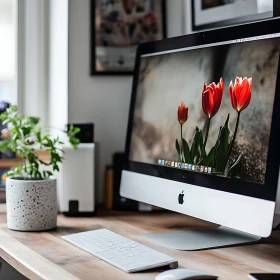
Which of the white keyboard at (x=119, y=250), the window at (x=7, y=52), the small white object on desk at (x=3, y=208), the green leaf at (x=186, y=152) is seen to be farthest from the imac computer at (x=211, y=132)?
the window at (x=7, y=52)

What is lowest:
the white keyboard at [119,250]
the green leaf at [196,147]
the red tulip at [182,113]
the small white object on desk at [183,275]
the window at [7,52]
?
the white keyboard at [119,250]

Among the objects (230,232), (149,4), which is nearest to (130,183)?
(230,232)

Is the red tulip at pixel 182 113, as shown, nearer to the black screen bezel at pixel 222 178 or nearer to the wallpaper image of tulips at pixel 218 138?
the wallpaper image of tulips at pixel 218 138

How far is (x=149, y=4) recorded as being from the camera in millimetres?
2176

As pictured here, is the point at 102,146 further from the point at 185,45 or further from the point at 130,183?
the point at 185,45

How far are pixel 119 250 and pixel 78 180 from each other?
59cm

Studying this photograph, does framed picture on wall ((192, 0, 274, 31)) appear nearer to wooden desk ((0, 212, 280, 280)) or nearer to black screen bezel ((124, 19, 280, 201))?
black screen bezel ((124, 19, 280, 201))

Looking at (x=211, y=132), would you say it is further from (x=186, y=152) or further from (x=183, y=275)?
(x=183, y=275)

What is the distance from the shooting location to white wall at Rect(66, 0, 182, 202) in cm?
211

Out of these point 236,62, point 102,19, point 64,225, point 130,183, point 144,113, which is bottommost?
point 64,225

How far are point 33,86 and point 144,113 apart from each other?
0.56 m

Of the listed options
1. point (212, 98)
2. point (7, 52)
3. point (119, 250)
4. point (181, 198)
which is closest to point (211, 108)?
point (212, 98)

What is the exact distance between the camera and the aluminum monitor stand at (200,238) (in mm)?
1520

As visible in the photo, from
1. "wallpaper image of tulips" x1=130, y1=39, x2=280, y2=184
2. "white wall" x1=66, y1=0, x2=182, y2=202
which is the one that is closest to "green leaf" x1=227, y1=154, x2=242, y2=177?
"wallpaper image of tulips" x1=130, y1=39, x2=280, y2=184
